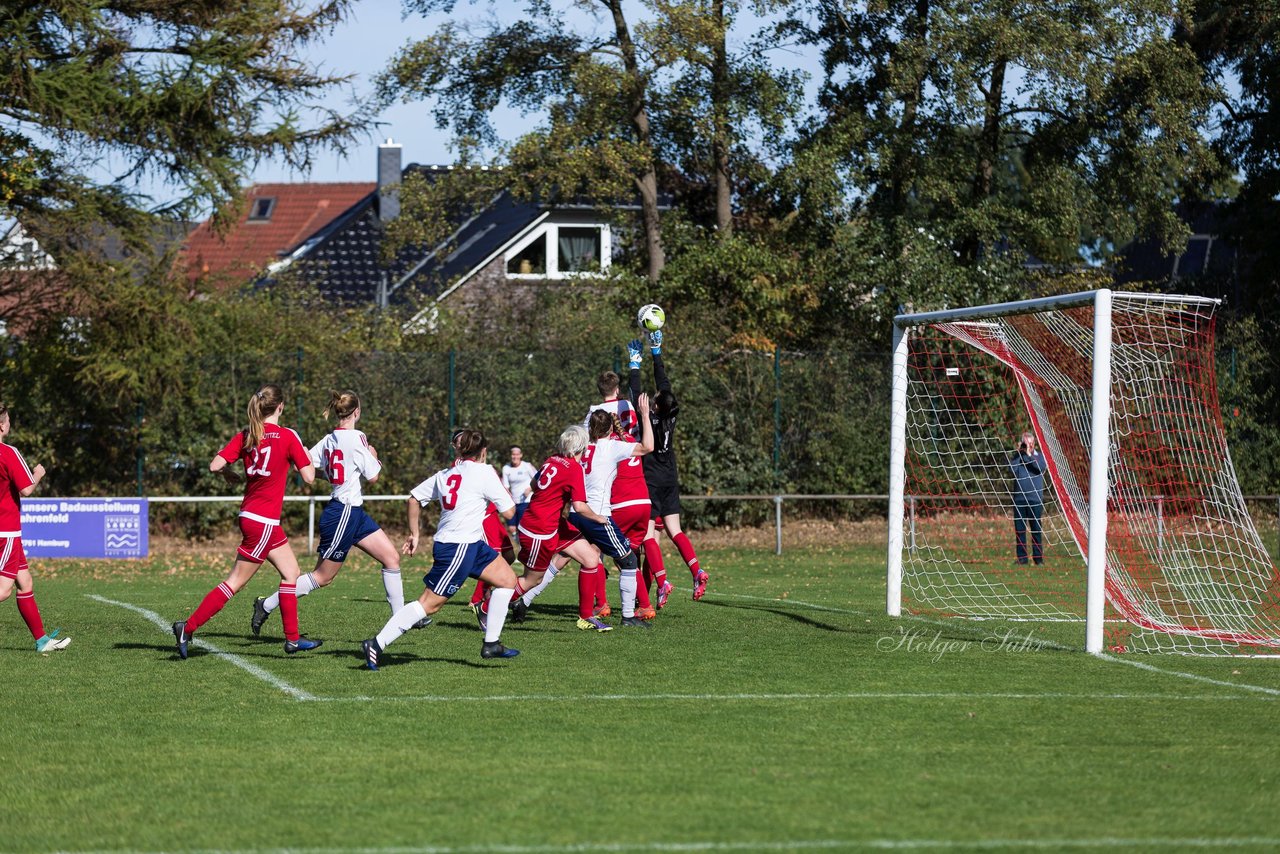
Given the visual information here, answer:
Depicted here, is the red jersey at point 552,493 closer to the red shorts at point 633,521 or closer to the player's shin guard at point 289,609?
the red shorts at point 633,521

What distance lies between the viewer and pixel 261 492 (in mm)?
10047

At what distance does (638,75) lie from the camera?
81.9 ft

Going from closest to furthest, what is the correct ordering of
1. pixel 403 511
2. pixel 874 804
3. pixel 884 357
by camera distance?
pixel 874 804 < pixel 403 511 < pixel 884 357

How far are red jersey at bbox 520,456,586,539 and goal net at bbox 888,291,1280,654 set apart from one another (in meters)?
3.21

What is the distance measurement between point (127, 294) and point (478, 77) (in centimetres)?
750

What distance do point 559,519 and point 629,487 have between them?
73cm

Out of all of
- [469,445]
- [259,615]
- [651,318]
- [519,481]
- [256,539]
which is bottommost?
[259,615]

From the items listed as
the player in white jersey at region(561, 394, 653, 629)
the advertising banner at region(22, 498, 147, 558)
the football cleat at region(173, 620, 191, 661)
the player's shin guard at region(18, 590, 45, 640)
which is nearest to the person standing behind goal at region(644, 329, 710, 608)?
the player in white jersey at region(561, 394, 653, 629)

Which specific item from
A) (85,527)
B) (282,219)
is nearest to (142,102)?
(85,527)

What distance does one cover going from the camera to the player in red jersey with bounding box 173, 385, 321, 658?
9.90 metres

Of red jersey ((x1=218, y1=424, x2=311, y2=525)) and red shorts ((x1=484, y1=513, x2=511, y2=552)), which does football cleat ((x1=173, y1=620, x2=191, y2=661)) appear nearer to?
red jersey ((x1=218, y1=424, x2=311, y2=525))

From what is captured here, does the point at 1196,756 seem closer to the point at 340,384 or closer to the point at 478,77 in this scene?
the point at 340,384

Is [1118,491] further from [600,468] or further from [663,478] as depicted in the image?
[600,468]

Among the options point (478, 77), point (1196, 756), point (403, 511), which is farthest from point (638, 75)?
point (1196, 756)
